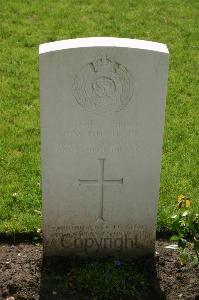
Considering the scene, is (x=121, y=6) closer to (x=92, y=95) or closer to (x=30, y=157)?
(x=30, y=157)

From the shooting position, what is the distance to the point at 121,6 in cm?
959

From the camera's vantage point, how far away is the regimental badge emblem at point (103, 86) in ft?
13.1

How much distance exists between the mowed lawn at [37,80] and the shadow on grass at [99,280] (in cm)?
52

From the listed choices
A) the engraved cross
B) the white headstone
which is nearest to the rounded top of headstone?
the white headstone

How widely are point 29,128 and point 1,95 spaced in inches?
32.7

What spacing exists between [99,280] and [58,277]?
0.33 meters

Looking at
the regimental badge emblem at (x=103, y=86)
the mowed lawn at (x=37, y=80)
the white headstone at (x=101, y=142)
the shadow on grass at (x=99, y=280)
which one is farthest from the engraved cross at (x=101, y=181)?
the mowed lawn at (x=37, y=80)

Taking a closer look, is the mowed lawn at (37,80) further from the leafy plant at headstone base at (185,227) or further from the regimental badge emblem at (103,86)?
the regimental badge emblem at (103,86)

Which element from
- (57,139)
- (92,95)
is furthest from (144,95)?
(57,139)

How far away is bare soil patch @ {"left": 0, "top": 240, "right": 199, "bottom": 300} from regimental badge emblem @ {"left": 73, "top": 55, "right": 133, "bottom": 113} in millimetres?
1383

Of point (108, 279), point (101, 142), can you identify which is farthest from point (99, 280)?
point (101, 142)

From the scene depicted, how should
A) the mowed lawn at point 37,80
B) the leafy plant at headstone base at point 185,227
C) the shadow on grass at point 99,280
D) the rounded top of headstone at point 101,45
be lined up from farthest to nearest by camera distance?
the mowed lawn at point 37,80
the shadow on grass at point 99,280
the leafy plant at headstone base at point 185,227
the rounded top of headstone at point 101,45

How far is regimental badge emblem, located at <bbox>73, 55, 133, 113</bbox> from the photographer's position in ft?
13.1

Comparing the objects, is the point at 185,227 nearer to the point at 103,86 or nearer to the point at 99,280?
the point at 99,280
